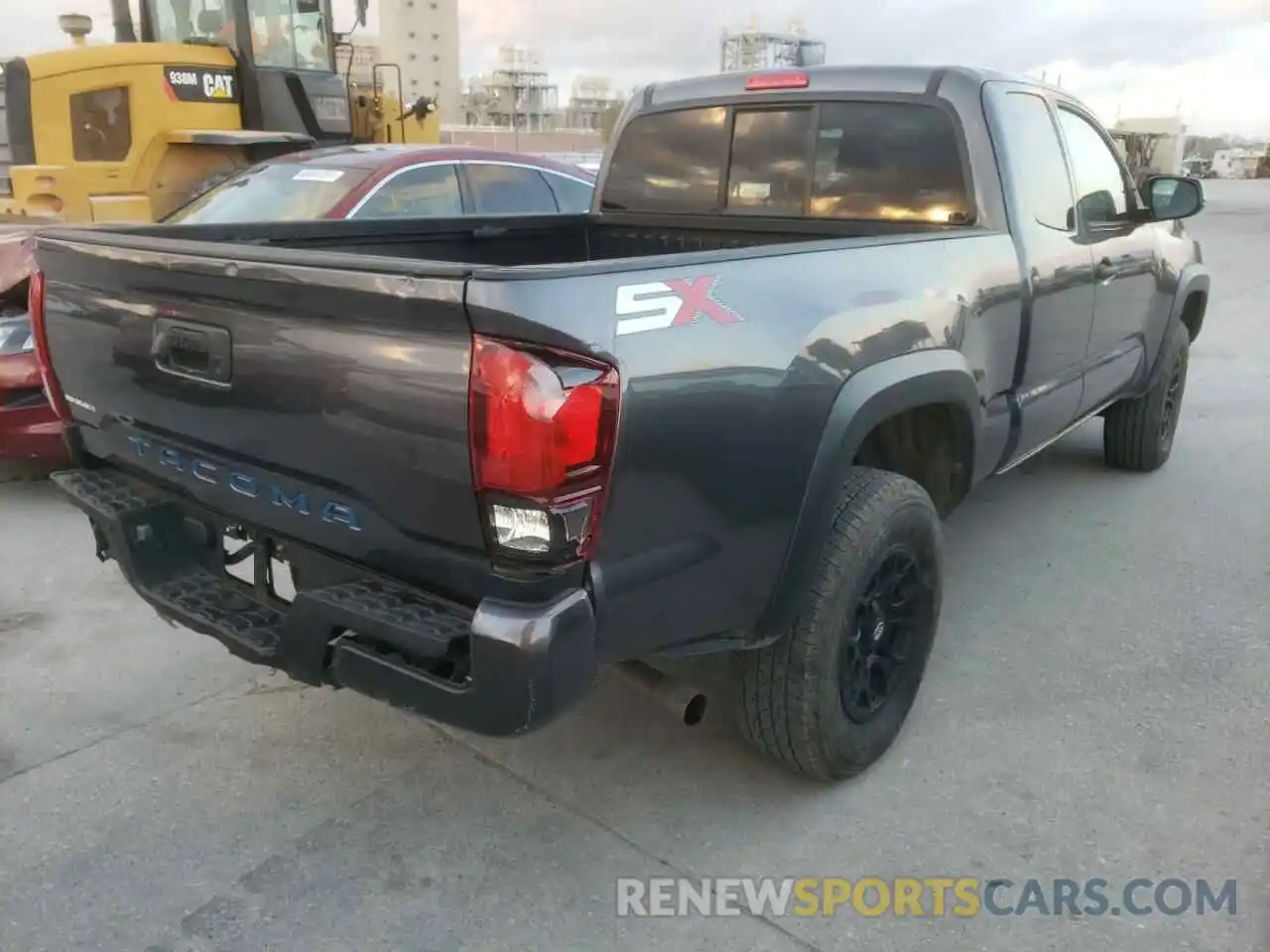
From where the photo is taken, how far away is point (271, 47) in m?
9.92

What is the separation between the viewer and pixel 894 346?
282 centimetres

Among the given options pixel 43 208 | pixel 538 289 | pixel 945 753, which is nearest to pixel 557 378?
pixel 538 289

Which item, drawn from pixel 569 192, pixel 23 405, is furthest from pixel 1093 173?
pixel 23 405

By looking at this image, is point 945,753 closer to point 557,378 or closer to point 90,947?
point 557,378

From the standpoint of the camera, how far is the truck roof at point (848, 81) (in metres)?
3.63

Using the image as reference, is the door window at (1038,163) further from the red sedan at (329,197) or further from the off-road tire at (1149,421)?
the red sedan at (329,197)

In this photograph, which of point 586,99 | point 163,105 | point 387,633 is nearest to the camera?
point 387,633

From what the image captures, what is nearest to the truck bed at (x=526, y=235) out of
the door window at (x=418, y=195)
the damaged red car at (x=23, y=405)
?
the door window at (x=418, y=195)

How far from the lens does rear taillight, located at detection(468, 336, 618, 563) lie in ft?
6.38

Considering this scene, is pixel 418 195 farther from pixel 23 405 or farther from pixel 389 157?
pixel 23 405

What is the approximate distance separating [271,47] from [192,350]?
341 inches

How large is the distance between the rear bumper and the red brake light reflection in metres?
2.62

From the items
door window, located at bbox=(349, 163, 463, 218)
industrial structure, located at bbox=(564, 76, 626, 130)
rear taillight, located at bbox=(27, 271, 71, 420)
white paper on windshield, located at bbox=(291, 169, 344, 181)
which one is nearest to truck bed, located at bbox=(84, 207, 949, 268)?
rear taillight, located at bbox=(27, 271, 71, 420)

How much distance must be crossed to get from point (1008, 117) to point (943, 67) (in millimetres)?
294
